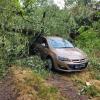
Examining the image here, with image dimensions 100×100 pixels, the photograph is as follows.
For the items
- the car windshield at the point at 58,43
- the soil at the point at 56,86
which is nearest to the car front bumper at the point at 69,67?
the soil at the point at 56,86

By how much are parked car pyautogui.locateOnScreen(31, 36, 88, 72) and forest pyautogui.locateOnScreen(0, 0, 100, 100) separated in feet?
1.14

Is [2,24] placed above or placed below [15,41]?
above

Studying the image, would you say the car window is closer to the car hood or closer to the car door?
the car door

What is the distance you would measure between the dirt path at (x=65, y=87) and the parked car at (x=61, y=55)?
0.57 metres

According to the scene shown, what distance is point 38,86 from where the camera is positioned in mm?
9406

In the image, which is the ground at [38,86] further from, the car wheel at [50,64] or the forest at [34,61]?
the car wheel at [50,64]

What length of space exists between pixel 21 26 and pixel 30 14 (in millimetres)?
1186

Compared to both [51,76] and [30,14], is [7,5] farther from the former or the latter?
[51,76]

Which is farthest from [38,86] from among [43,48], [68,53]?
[43,48]

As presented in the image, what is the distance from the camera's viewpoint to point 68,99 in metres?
8.89

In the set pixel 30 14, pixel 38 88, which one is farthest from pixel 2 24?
pixel 38 88

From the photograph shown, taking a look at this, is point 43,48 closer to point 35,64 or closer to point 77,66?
point 35,64

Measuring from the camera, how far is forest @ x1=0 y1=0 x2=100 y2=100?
922cm

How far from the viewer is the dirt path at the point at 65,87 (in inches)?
363
